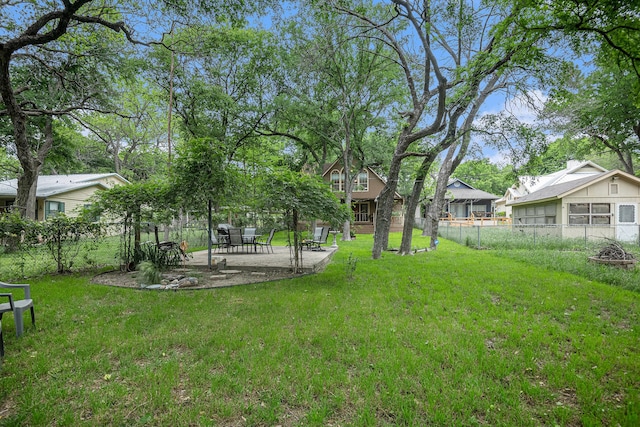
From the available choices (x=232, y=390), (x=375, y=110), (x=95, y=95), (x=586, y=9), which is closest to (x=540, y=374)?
(x=232, y=390)

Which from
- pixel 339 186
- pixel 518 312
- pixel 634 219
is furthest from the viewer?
pixel 339 186

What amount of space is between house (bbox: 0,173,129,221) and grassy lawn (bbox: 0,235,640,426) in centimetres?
1568

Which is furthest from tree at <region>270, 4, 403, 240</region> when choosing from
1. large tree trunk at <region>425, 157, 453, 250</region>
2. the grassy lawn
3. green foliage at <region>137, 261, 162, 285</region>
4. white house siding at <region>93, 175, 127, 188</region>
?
white house siding at <region>93, 175, 127, 188</region>

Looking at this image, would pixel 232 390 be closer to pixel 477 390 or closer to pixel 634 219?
pixel 477 390

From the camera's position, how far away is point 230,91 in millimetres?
17312

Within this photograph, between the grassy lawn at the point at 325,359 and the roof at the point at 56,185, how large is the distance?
16.6m

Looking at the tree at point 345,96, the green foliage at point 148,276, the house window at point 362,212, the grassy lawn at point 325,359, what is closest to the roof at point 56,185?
the tree at point 345,96

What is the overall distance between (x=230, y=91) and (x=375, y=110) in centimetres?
895

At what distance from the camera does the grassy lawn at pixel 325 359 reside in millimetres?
2238

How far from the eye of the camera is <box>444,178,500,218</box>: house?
35.6 meters

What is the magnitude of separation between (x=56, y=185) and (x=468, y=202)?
41.2 meters

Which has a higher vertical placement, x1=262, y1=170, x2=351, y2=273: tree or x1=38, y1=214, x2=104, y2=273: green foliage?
x1=262, y1=170, x2=351, y2=273: tree

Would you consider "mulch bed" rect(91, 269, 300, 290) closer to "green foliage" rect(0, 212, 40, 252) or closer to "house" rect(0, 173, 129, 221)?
"green foliage" rect(0, 212, 40, 252)

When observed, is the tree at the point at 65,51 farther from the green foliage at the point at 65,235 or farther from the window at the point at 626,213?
the window at the point at 626,213
